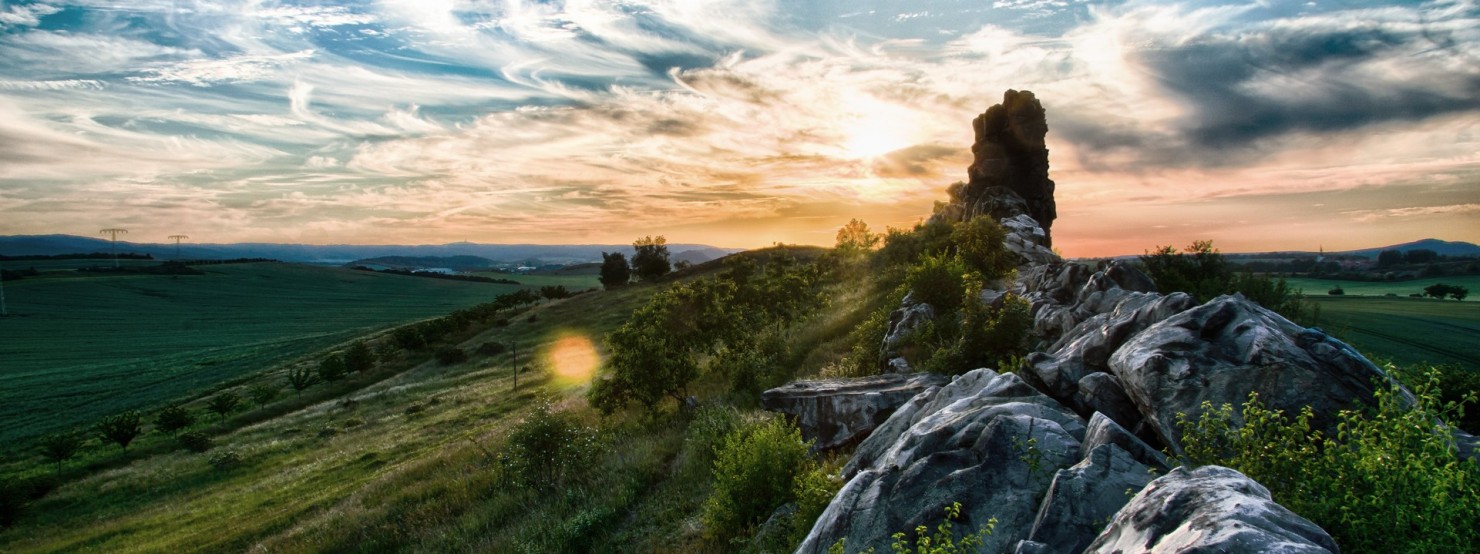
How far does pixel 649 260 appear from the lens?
500 ft

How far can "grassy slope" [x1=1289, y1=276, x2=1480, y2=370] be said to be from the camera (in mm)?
34562

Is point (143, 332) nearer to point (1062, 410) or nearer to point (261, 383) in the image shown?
point (261, 383)

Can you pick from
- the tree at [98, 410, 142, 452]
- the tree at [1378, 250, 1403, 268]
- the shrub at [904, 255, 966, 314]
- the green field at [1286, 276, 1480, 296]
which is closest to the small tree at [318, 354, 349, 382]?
the tree at [98, 410, 142, 452]

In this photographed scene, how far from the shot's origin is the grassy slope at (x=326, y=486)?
2529cm

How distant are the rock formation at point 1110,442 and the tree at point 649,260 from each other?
137 metres

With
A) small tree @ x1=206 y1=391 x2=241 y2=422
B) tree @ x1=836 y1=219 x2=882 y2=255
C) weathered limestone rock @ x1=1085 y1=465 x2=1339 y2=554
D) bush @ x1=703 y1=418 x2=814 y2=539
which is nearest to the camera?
weathered limestone rock @ x1=1085 y1=465 x2=1339 y2=554

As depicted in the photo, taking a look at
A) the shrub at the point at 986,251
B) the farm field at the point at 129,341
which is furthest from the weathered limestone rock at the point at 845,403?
the farm field at the point at 129,341

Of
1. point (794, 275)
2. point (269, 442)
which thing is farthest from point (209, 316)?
point (794, 275)

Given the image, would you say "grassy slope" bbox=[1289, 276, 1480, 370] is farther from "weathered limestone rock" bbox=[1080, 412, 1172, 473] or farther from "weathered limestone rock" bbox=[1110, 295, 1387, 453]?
"weathered limestone rock" bbox=[1080, 412, 1172, 473]

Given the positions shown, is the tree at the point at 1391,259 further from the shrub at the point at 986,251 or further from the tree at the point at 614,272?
the tree at the point at 614,272

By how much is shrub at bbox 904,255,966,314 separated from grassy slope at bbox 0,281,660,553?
18.9 m

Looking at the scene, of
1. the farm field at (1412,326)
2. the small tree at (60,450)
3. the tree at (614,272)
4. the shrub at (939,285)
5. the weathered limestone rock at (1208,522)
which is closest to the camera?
the weathered limestone rock at (1208,522)

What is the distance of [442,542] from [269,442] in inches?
1802

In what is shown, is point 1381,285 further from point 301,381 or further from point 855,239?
point 301,381
